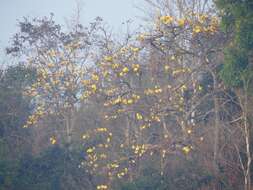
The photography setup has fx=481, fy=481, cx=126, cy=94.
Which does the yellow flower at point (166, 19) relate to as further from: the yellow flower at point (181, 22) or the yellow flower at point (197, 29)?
the yellow flower at point (197, 29)

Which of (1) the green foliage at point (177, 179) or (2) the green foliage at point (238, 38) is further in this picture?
(1) the green foliage at point (177, 179)

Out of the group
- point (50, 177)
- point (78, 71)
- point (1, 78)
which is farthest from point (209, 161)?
point (1, 78)

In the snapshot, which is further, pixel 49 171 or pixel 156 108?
pixel 49 171

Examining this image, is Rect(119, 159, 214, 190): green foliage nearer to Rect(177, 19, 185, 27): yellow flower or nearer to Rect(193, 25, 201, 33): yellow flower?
Rect(193, 25, 201, 33): yellow flower

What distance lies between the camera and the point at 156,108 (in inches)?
625

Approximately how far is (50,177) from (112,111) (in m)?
4.18

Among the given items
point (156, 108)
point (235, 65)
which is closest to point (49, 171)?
point (156, 108)

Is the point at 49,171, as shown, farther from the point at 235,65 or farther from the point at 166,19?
the point at 235,65

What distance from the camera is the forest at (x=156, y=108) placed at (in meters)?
14.3

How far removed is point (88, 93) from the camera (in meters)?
17.6

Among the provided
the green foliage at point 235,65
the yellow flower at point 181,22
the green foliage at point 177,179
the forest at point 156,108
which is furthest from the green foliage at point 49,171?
the green foliage at point 235,65

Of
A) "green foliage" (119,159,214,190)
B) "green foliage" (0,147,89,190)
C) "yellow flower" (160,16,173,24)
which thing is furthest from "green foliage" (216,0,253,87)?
"green foliage" (0,147,89,190)

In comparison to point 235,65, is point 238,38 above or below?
above

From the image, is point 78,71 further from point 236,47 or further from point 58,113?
point 236,47
